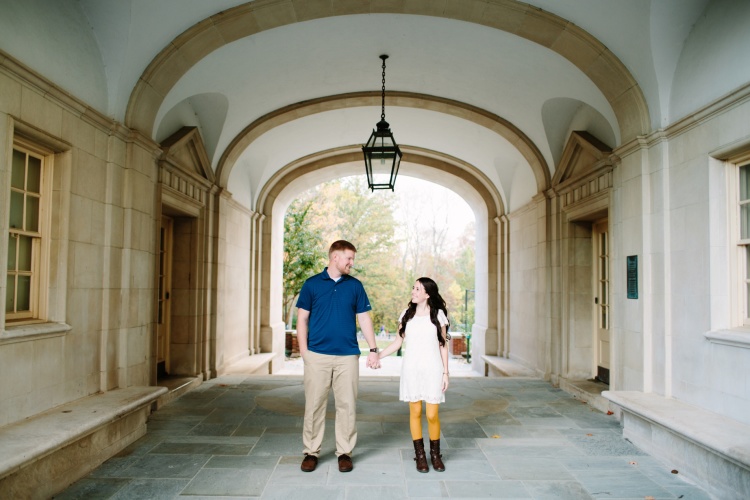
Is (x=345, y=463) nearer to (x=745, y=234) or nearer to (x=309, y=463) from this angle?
(x=309, y=463)

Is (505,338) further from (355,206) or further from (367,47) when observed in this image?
(355,206)

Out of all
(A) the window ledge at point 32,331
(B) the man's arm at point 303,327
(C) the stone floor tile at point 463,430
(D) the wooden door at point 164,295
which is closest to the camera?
(A) the window ledge at point 32,331

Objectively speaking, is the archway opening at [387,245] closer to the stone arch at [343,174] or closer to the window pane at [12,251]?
the stone arch at [343,174]

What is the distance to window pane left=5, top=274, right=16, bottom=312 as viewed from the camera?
402cm

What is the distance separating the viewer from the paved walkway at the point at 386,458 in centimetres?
362

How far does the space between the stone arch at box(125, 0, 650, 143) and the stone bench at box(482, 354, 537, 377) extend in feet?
16.3

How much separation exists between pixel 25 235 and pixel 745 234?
594cm

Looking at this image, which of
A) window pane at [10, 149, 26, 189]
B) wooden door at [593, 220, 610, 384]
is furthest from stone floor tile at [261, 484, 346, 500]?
wooden door at [593, 220, 610, 384]

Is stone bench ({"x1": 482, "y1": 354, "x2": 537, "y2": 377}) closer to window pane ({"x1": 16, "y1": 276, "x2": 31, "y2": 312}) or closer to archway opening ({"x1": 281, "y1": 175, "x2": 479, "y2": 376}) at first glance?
archway opening ({"x1": 281, "y1": 175, "x2": 479, "y2": 376})

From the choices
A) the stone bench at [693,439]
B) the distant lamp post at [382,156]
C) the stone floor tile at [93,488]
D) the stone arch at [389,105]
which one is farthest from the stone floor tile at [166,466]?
the stone arch at [389,105]

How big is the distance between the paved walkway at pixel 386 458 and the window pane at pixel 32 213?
2.04 meters

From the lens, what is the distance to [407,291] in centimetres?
2959

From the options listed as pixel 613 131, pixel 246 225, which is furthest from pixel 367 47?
pixel 246 225

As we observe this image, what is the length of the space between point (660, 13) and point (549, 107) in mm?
2815
